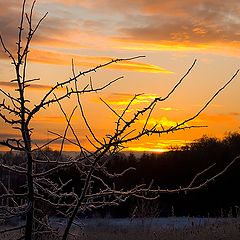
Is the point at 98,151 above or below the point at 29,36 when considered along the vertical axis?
below

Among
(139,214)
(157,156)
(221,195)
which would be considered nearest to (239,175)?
(221,195)

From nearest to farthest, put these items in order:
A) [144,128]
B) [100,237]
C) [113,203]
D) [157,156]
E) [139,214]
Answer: [144,128] < [113,203] < [100,237] < [139,214] < [157,156]

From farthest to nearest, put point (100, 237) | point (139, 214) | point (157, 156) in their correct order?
point (157, 156)
point (139, 214)
point (100, 237)

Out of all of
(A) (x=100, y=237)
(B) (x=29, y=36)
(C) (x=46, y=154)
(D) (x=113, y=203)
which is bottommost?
(A) (x=100, y=237)

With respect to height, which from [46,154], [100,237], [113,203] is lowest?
[100,237]

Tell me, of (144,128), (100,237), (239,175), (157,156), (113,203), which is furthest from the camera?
(157,156)

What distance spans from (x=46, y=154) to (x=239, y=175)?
39.8m

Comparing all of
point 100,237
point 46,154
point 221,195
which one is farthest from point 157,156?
point 46,154

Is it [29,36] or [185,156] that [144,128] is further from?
[185,156]

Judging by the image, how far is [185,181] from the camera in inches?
1692

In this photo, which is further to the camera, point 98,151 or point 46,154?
point 46,154

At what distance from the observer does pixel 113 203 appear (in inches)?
116

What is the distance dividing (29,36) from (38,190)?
79 centimetres

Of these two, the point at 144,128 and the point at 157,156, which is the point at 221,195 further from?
the point at 144,128
